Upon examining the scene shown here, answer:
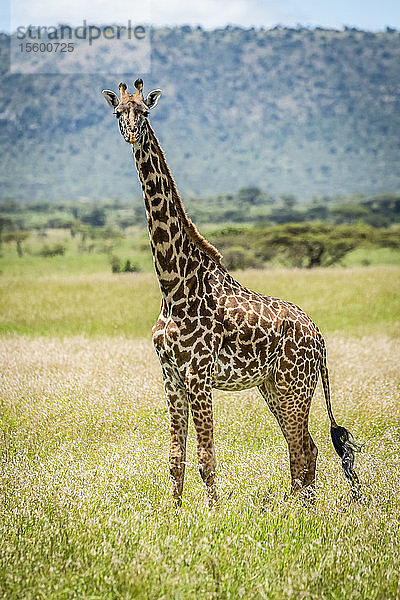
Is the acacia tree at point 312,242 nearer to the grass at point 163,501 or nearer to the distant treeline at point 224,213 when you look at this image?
the grass at point 163,501

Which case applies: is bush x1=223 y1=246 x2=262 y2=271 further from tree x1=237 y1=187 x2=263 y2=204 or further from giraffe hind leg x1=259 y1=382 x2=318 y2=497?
tree x1=237 y1=187 x2=263 y2=204

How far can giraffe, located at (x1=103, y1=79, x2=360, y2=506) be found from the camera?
6.31 meters

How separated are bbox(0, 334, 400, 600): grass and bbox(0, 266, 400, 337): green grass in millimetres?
6000

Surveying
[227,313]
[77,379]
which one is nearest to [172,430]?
[227,313]

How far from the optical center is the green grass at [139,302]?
17938mm

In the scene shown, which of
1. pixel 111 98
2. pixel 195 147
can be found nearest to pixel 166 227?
pixel 111 98

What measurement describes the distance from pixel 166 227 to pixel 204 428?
1825 mm

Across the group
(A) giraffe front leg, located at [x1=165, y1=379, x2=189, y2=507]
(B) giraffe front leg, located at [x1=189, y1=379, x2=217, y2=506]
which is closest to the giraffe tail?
(B) giraffe front leg, located at [x1=189, y1=379, x2=217, y2=506]

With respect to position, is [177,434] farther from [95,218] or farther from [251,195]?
[251,195]

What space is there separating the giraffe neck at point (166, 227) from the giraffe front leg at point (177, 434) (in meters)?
0.90

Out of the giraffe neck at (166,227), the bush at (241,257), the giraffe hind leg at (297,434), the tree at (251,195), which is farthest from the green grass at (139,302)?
the tree at (251,195)

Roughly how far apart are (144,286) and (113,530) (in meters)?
18.5

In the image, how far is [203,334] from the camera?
6.36 m

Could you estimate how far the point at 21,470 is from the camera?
7.17 m
